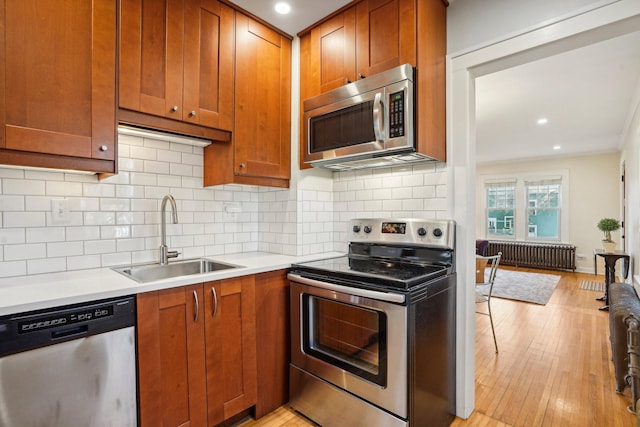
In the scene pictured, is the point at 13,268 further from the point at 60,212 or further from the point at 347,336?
the point at 347,336

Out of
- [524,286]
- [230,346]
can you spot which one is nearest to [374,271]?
[230,346]

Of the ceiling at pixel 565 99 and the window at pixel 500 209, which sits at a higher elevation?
the ceiling at pixel 565 99

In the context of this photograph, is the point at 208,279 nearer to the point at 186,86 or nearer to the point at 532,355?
the point at 186,86

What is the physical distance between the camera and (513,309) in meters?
4.07

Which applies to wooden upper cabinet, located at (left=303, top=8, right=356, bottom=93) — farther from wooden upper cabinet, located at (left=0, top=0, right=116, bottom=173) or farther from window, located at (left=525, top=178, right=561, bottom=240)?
window, located at (left=525, top=178, right=561, bottom=240)

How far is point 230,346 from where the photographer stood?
5.64 ft

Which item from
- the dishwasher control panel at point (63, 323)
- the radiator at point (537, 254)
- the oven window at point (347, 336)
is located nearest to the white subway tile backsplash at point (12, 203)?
the dishwasher control panel at point (63, 323)

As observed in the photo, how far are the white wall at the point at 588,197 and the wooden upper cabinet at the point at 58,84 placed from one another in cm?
814

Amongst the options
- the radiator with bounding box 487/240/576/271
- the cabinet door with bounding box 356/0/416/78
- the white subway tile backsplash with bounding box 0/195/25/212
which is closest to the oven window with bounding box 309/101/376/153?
the cabinet door with bounding box 356/0/416/78

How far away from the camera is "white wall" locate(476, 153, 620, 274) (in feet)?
20.8

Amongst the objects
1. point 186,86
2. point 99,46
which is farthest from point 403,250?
point 99,46

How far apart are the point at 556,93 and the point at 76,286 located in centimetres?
444

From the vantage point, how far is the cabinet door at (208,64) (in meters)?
1.85

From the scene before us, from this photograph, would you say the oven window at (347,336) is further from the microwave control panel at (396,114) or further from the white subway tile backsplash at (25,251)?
the white subway tile backsplash at (25,251)
